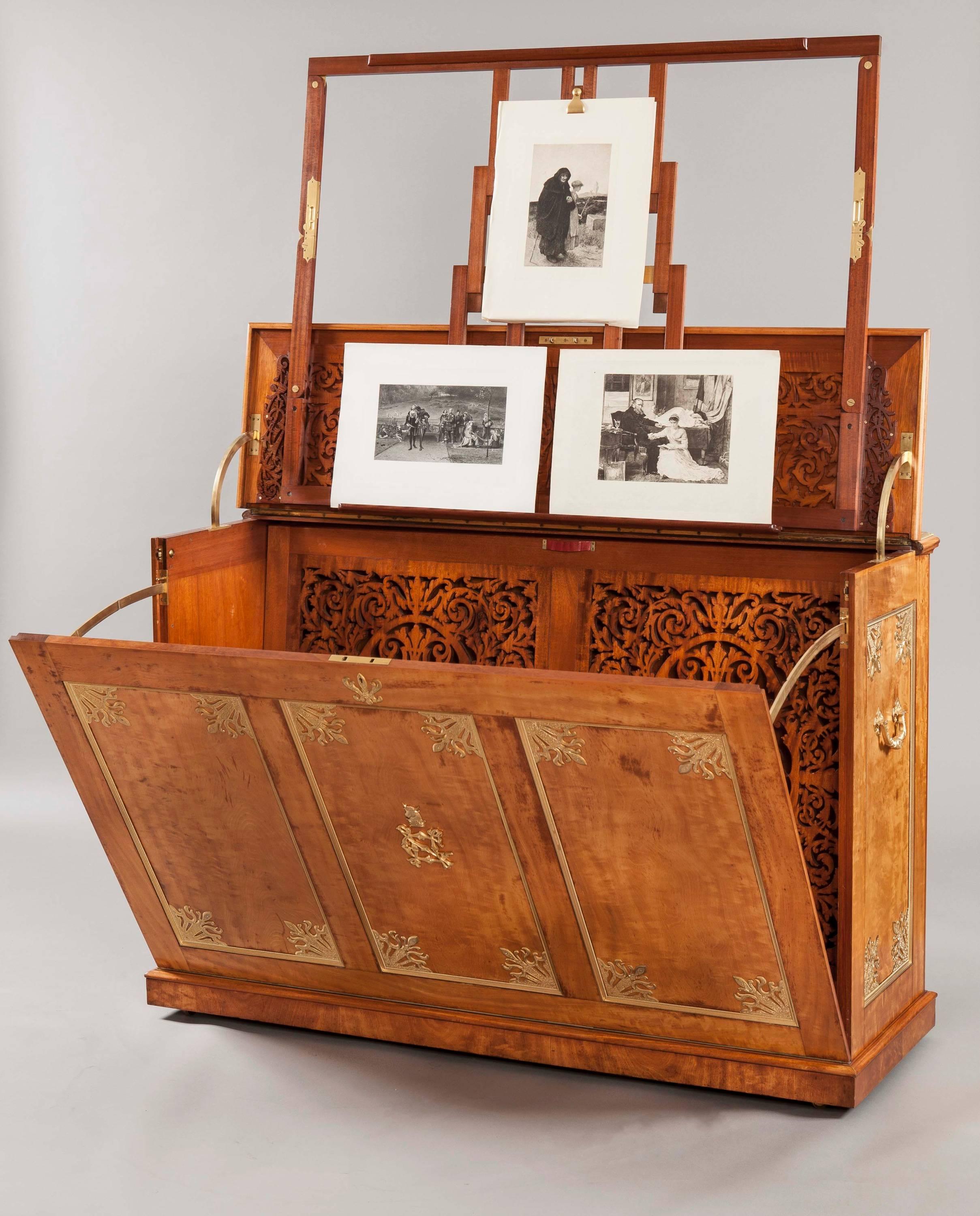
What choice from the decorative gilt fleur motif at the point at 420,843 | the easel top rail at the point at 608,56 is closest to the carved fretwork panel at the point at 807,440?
the easel top rail at the point at 608,56

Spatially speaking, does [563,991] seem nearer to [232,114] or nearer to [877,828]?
[877,828]

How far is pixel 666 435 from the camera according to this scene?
3838 millimetres

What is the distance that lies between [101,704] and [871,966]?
5.82 ft

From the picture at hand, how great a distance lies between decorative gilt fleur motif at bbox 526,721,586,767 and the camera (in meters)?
3.14

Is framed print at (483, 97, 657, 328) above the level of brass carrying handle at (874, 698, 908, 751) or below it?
above

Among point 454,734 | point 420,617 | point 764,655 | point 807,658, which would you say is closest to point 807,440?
point 764,655

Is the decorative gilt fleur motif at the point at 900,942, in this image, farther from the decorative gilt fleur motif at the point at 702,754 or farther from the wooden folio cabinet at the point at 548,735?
the decorative gilt fleur motif at the point at 702,754

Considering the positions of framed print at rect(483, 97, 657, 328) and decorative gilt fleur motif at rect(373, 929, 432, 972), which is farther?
framed print at rect(483, 97, 657, 328)

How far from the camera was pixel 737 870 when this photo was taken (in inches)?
126

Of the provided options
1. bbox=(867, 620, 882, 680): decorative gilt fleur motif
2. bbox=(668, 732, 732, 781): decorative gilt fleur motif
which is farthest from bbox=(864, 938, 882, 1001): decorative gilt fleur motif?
bbox=(668, 732, 732, 781): decorative gilt fleur motif

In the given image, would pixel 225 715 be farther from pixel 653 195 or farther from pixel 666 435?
pixel 653 195

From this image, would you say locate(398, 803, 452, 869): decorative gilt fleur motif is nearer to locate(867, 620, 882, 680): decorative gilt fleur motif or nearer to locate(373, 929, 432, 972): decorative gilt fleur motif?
locate(373, 929, 432, 972): decorative gilt fleur motif

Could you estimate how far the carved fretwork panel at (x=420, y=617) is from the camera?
3.99 meters

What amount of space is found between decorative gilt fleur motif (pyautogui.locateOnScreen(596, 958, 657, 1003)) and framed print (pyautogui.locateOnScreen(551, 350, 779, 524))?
3.39ft
